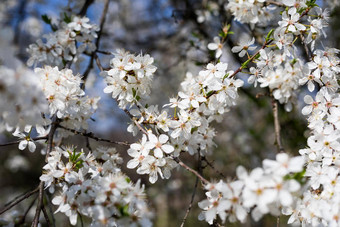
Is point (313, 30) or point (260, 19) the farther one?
point (260, 19)

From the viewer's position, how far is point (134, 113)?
1.77m

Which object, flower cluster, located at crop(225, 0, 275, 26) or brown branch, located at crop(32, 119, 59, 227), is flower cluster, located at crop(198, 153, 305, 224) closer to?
brown branch, located at crop(32, 119, 59, 227)

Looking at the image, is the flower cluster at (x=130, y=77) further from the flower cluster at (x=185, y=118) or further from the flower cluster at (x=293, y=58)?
the flower cluster at (x=293, y=58)

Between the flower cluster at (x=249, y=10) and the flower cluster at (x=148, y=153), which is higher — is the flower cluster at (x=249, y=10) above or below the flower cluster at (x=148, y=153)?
above

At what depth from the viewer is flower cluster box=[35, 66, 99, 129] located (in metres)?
1.49

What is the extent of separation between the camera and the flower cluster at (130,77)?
1710mm

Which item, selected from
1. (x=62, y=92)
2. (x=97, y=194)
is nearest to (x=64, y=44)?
(x=62, y=92)

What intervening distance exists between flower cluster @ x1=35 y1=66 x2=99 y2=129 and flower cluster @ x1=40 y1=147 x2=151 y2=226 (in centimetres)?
26

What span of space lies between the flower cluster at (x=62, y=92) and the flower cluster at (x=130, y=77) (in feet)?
0.64

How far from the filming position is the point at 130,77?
1.71 meters

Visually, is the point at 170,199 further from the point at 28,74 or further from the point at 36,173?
the point at 28,74

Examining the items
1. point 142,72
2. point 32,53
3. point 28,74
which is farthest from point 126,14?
point 28,74

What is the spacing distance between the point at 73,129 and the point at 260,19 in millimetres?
1599

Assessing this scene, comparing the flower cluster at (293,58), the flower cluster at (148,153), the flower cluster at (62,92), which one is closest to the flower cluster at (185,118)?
the flower cluster at (148,153)
